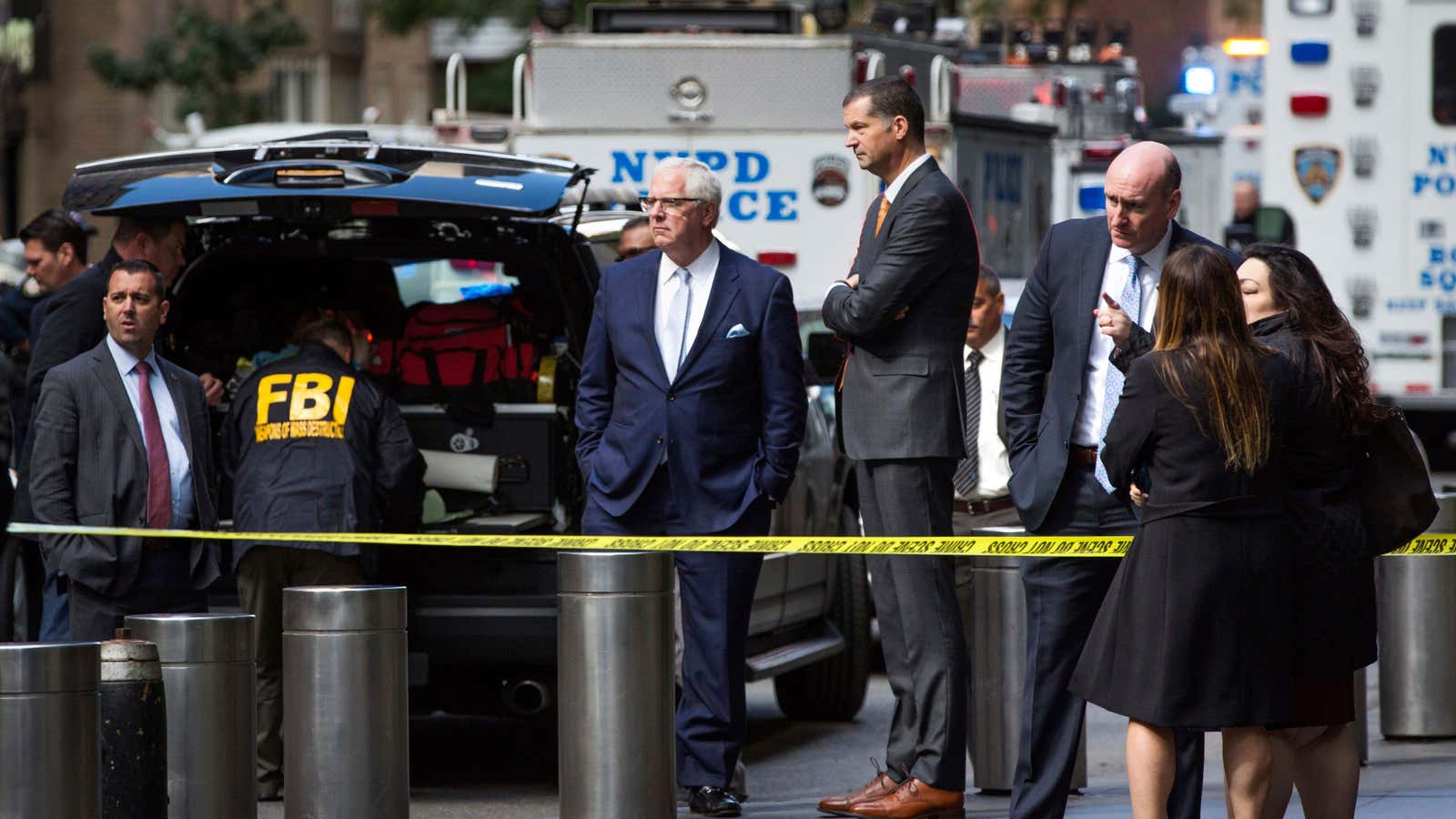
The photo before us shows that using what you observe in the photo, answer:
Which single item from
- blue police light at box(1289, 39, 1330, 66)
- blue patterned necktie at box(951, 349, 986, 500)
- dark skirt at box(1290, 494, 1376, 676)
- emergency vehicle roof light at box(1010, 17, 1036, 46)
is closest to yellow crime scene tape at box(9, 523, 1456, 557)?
dark skirt at box(1290, 494, 1376, 676)

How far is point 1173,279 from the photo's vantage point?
19.8 ft

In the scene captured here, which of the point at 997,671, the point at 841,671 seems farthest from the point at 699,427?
the point at 841,671

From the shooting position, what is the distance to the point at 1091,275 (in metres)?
6.84

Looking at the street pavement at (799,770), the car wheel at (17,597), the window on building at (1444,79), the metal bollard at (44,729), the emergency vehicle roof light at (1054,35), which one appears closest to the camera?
the metal bollard at (44,729)

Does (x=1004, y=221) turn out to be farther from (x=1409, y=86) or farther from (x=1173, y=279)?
(x=1173, y=279)

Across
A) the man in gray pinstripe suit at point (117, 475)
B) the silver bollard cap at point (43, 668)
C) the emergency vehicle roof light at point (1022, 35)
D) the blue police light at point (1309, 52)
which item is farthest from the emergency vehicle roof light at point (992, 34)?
the silver bollard cap at point (43, 668)

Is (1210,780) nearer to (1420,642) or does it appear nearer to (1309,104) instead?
(1420,642)

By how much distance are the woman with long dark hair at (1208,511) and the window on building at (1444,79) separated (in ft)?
40.7

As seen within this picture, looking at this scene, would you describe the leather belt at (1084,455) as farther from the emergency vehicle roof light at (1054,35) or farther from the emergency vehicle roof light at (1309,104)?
the emergency vehicle roof light at (1054,35)

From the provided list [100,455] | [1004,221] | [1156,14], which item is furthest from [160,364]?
[1156,14]

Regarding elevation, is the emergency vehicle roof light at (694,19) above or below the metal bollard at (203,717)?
above

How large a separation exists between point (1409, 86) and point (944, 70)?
5298mm

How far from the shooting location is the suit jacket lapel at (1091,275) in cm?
681

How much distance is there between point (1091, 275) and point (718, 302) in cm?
139
